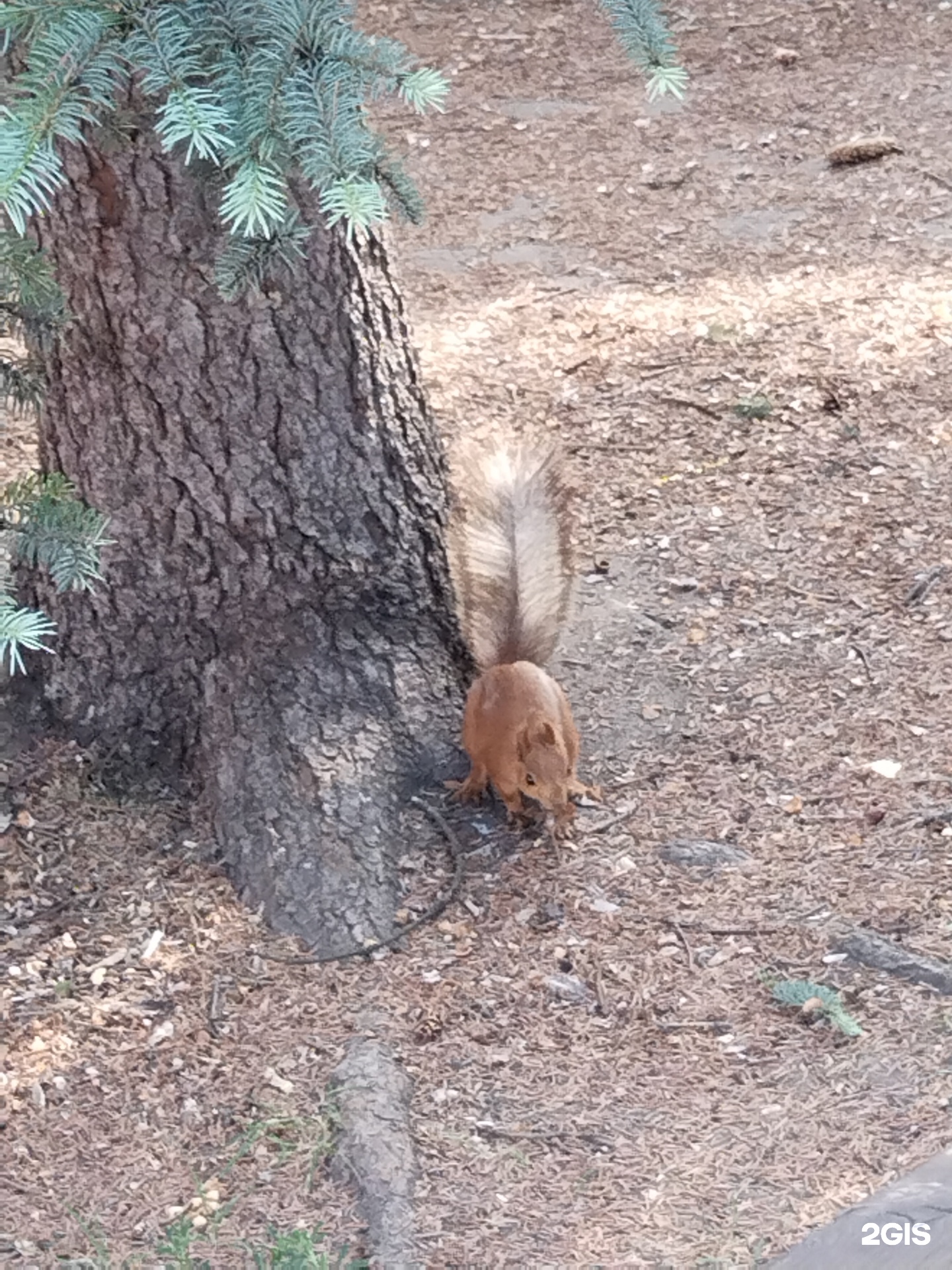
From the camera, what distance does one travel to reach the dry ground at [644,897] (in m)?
2.34

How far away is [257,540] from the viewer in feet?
9.98

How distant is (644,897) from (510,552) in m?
0.78

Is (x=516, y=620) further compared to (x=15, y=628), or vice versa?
(x=516, y=620)

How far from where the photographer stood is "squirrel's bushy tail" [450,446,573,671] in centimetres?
320

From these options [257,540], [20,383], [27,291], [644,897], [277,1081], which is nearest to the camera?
[27,291]

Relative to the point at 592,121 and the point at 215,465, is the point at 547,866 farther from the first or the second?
the point at 592,121

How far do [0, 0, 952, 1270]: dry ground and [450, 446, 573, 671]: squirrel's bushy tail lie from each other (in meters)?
0.29

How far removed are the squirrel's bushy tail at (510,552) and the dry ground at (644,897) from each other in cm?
29

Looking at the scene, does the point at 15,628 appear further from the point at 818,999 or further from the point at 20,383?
the point at 818,999

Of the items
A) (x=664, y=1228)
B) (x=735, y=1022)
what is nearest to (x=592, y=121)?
(x=735, y=1022)

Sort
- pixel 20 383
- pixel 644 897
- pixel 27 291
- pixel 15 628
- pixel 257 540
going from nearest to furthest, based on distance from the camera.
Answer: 1. pixel 15 628
2. pixel 27 291
3. pixel 20 383
4. pixel 644 897
5. pixel 257 540

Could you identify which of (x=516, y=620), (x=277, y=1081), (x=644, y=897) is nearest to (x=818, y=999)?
(x=644, y=897)

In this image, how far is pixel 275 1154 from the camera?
95.7 inches

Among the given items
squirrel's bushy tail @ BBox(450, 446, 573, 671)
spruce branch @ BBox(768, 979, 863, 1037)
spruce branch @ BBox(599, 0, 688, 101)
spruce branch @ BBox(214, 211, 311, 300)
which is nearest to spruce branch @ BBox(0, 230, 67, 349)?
spruce branch @ BBox(214, 211, 311, 300)
